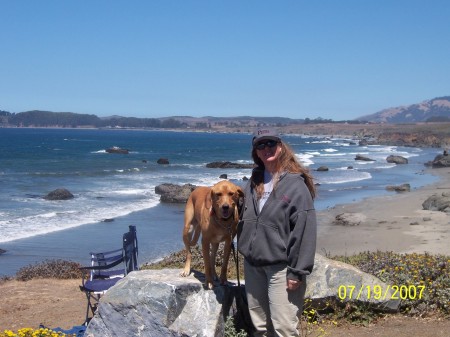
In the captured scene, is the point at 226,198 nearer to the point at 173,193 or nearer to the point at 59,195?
the point at 173,193

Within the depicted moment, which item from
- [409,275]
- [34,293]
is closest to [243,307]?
[409,275]

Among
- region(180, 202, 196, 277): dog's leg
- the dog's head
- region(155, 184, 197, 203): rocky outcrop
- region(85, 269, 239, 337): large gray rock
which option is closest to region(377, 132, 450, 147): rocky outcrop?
region(155, 184, 197, 203): rocky outcrop

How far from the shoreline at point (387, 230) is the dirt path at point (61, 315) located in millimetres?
4320

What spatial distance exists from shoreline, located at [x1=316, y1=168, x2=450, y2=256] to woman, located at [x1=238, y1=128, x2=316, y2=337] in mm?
6467

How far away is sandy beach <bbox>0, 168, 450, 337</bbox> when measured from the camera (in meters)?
7.77

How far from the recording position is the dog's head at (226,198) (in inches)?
190

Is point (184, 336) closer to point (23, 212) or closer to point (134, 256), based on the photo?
point (134, 256)

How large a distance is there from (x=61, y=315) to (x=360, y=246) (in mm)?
8099

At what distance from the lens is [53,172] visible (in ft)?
143

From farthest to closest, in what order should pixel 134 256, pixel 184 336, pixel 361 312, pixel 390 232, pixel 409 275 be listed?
pixel 390 232 → pixel 134 256 → pixel 409 275 → pixel 361 312 → pixel 184 336

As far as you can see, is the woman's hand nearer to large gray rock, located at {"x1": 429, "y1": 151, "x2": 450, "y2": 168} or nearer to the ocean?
the ocean

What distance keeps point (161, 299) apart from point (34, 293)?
508 cm

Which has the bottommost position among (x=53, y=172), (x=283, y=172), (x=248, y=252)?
(x=53, y=172)

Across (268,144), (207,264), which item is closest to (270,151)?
(268,144)
